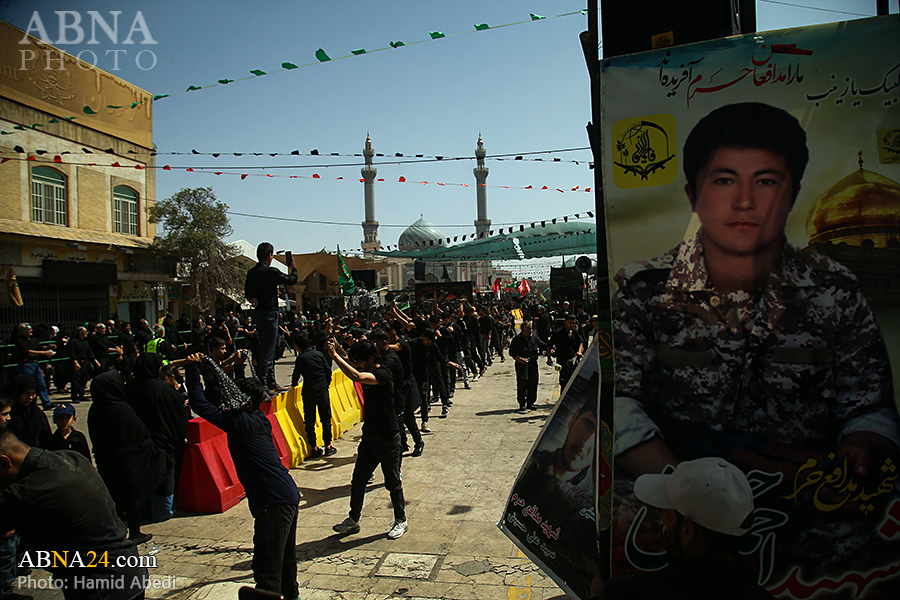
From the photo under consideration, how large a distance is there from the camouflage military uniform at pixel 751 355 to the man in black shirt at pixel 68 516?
2776 mm

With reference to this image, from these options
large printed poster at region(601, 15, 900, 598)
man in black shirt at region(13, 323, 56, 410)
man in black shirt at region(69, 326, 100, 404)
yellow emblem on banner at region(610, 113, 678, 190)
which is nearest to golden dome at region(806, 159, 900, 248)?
large printed poster at region(601, 15, 900, 598)

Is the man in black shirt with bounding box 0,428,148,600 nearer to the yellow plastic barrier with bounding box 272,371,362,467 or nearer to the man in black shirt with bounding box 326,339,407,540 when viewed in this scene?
the man in black shirt with bounding box 326,339,407,540

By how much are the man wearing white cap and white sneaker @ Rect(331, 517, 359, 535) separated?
151 inches

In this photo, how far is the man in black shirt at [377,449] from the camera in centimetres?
537

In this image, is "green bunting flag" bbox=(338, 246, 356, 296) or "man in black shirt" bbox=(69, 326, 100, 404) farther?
"green bunting flag" bbox=(338, 246, 356, 296)

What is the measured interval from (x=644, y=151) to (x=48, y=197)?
2349 centimetres

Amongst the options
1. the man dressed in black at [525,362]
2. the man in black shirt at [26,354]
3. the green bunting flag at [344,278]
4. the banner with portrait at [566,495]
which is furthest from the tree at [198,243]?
the banner with portrait at [566,495]

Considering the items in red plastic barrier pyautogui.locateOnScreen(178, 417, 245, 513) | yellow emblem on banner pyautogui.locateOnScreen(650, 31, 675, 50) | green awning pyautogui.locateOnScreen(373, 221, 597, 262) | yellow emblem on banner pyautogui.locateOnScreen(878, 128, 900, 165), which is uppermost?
green awning pyautogui.locateOnScreen(373, 221, 597, 262)

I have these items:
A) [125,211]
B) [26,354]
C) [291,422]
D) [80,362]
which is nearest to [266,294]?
[291,422]

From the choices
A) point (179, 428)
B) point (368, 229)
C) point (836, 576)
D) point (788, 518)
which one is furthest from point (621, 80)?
point (368, 229)

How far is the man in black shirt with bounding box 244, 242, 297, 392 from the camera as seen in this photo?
7043 millimetres

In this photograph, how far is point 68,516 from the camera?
297 centimetres

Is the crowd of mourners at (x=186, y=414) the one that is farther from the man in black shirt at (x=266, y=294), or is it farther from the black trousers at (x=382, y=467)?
the man in black shirt at (x=266, y=294)

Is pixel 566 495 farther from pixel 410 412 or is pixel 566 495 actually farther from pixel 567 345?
pixel 567 345
